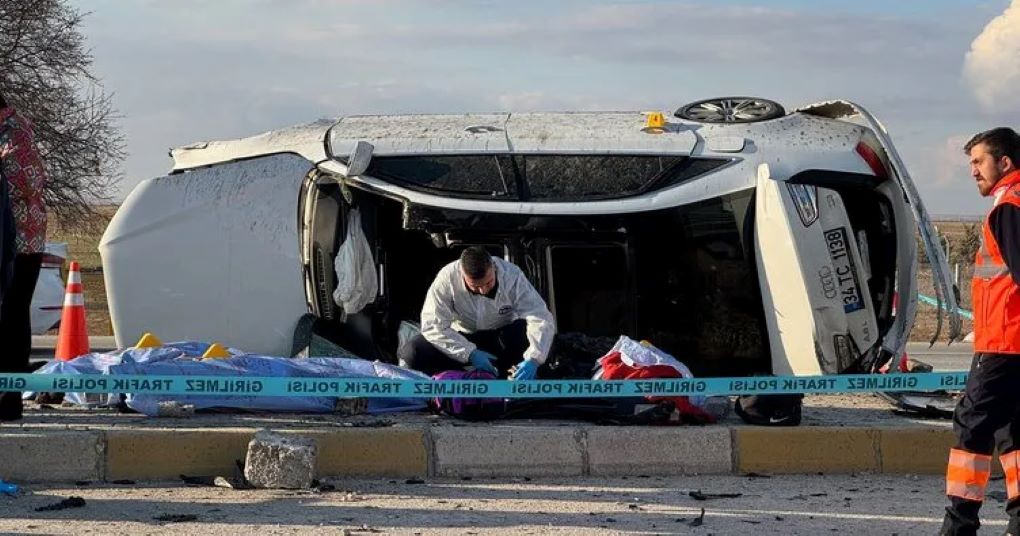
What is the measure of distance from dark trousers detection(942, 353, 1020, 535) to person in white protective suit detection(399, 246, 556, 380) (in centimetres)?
269

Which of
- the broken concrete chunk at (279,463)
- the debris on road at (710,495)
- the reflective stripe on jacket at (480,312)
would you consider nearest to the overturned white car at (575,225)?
the reflective stripe on jacket at (480,312)

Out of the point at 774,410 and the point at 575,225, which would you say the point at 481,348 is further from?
the point at 774,410

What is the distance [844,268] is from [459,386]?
2260 mm

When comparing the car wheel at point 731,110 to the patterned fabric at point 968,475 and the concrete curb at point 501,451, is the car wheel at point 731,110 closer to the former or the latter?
the concrete curb at point 501,451

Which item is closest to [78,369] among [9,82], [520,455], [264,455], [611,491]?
[264,455]

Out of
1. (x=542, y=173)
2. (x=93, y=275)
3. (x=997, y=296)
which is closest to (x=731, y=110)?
(x=542, y=173)

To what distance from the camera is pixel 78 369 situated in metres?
7.54

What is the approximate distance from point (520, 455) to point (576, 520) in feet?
3.29

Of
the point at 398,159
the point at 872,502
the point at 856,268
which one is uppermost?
the point at 398,159

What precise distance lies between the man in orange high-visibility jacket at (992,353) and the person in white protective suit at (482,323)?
2700mm

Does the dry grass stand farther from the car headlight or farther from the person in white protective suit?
the car headlight

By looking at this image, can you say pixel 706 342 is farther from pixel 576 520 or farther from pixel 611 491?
pixel 576 520

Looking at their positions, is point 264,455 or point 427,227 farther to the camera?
point 427,227

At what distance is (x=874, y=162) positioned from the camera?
308 inches
